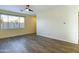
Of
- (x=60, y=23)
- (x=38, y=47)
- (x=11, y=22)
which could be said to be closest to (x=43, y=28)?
(x=60, y=23)

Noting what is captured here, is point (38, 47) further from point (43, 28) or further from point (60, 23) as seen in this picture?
point (43, 28)

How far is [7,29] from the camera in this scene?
7.47 metres

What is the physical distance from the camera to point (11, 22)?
8.02 metres

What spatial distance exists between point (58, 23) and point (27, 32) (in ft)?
15.0

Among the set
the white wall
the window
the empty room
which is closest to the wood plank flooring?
the empty room

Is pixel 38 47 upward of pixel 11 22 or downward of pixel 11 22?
downward

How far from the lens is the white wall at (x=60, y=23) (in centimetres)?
526

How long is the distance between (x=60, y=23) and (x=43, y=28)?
2335mm

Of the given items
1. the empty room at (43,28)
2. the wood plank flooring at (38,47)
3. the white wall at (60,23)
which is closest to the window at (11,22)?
the empty room at (43,28)
